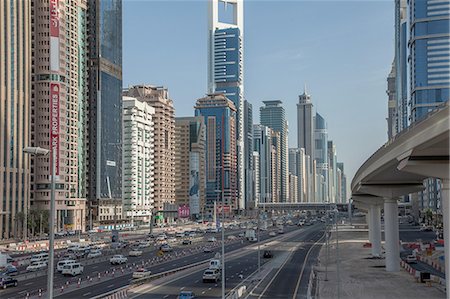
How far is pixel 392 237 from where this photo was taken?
75.2 m

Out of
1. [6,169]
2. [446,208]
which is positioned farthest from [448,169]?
[6,169]

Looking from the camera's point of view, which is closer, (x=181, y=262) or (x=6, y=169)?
(x=181, y=262)

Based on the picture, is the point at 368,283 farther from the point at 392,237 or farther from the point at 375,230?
the point at 375,230

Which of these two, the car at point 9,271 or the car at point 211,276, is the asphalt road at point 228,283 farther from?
the car at point 9,271

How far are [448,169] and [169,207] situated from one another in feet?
530

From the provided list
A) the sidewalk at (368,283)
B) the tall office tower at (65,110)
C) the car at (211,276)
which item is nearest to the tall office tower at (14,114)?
the tall office tower at (65,110)

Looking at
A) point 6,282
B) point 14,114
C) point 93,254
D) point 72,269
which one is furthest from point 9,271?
point 14,114

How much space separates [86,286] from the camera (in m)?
58.2

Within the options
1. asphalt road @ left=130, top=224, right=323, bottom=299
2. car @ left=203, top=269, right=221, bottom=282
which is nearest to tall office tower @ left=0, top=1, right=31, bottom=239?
asphalt road @ left=130, top=224, right=323, bottom=299

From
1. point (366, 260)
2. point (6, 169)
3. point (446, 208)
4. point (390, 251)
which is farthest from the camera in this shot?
point (6, 169)

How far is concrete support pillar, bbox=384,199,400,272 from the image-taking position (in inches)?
2963

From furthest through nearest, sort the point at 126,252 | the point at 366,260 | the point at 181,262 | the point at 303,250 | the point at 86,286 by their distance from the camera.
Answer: the point at 303,250 → the point at 126,252 → the point at 366,260 → the point at 181,262 → the point at 86,286

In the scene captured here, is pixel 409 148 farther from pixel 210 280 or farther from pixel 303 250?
pixel 303 250

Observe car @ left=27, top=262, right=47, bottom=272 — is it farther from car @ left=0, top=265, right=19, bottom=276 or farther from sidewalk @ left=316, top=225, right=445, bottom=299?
sidewalk @ left=316, top=225, right=445, bottom=299
